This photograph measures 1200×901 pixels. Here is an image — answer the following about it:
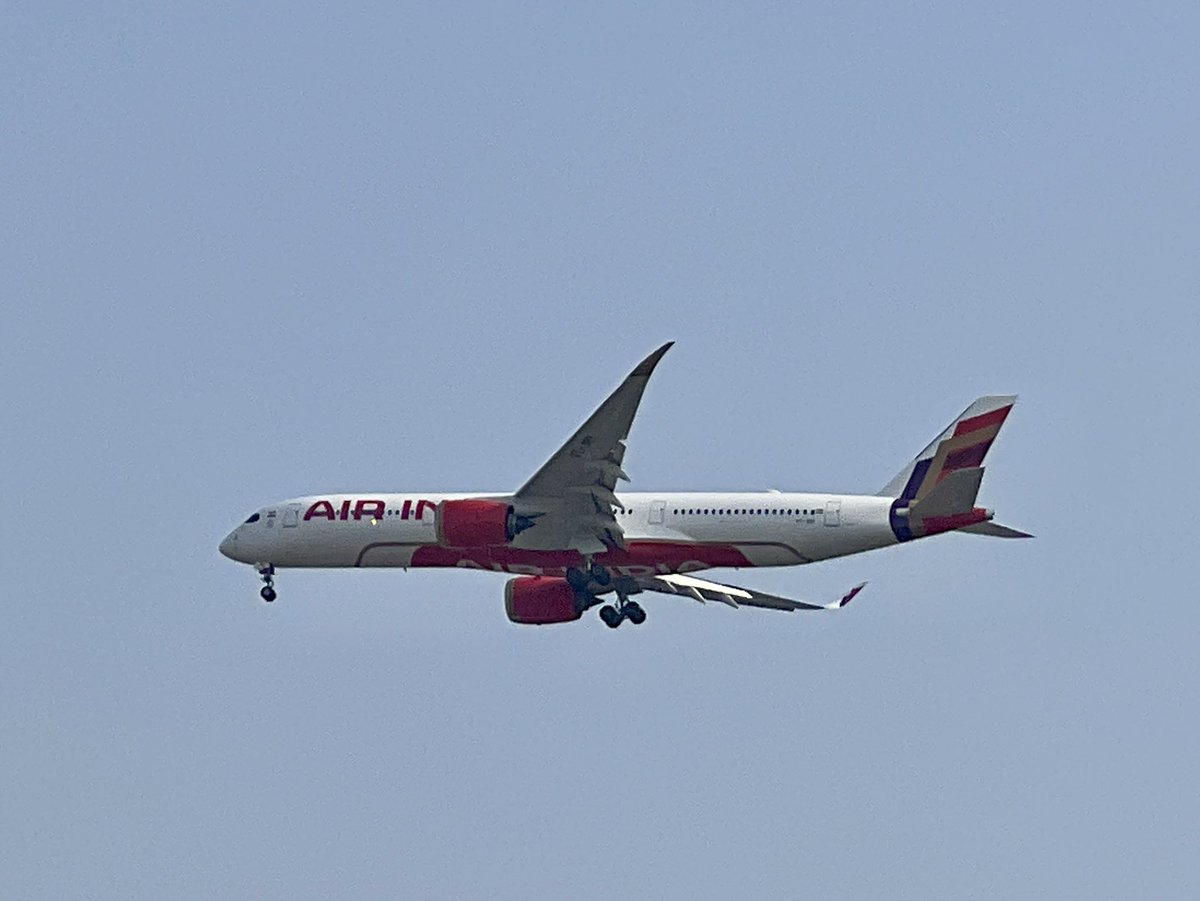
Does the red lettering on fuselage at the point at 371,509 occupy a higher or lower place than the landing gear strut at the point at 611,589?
higher

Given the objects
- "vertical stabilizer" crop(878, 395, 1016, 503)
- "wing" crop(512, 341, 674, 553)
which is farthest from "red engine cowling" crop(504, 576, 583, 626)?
"vertical stabilizer" crop(878, 395, 1016, 503)

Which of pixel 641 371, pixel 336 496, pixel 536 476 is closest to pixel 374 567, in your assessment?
pixel 336 496

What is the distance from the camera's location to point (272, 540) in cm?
8812

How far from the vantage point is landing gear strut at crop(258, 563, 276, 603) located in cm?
8856

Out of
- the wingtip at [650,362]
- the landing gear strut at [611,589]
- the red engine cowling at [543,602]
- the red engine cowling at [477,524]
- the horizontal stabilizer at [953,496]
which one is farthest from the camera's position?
the red engine cowling at [543,602]

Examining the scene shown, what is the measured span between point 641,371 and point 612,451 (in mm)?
4145

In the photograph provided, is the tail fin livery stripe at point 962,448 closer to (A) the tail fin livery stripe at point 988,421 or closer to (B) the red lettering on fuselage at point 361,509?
(A) the tail fin livery stripe at point 988,421

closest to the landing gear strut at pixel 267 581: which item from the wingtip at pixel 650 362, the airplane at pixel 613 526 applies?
the airplane at pixel 613 526

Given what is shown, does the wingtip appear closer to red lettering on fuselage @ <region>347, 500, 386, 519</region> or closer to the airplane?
the airplane

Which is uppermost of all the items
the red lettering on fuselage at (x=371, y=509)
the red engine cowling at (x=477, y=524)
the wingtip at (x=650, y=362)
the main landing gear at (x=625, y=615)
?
the wingtip at (x=650, y=362)

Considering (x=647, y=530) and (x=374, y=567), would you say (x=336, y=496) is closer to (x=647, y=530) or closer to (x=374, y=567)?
(x=374, y=567)

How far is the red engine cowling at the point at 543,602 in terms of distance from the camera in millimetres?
86688

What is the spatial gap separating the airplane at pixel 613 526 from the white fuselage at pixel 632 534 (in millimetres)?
40

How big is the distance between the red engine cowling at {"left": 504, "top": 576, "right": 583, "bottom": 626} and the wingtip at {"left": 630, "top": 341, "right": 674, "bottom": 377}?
1308cm
